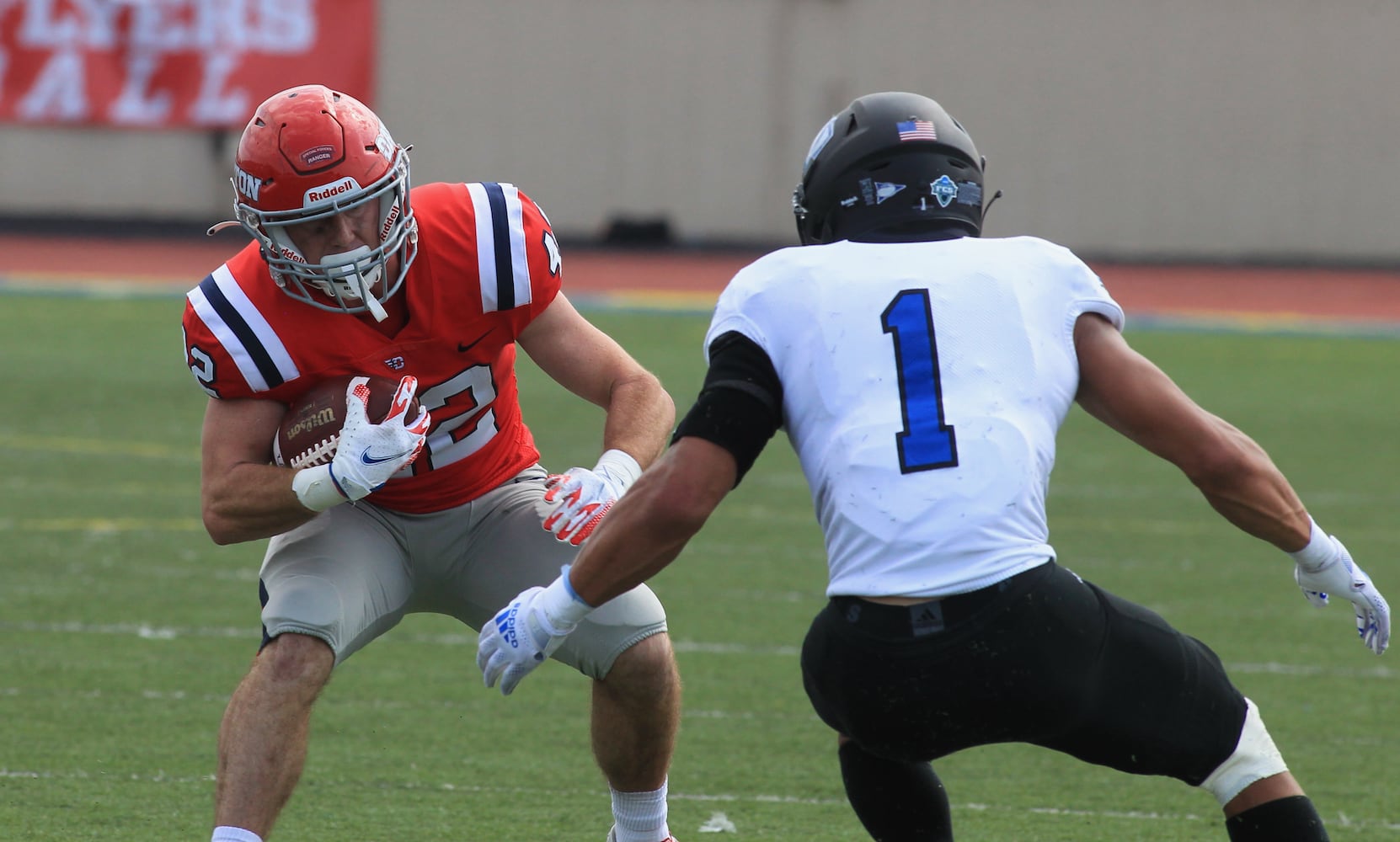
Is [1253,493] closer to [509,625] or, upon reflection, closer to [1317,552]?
[1317,552]

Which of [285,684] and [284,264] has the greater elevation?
[284,264]

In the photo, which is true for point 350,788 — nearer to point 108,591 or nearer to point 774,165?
point 108,591

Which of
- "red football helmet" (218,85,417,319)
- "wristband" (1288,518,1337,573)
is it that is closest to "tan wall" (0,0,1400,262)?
"red football helmet" (218,85,417,319)

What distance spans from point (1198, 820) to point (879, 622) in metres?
1.83

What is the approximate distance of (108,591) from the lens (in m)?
5.97

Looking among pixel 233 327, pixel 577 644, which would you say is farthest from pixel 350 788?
pixel 233 327

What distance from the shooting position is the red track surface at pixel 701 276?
17188 millimetres

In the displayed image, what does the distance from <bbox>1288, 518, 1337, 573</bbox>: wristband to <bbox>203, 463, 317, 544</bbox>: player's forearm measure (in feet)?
5.78

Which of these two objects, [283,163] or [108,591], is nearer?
[283,163]

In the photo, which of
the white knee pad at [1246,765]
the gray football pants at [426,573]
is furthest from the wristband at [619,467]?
the white knee pad at [1246,765]

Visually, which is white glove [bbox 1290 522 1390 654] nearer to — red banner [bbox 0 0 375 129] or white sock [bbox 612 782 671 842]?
white sock [bbox 612 782 671 842]

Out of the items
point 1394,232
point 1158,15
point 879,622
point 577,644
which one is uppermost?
point 879,622

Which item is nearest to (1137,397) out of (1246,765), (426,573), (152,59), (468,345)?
(1246,765)

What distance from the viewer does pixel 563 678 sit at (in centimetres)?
525
